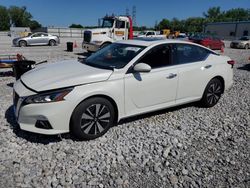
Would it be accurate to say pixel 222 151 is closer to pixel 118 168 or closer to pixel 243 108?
pixel 118 168

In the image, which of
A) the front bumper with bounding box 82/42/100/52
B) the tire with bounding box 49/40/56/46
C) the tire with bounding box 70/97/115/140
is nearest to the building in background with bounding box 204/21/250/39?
the tire with bounding box 49/40/56/46

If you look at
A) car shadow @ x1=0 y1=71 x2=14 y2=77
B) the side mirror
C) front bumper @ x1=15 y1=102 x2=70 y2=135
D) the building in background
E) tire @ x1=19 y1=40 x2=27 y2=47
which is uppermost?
the building in background

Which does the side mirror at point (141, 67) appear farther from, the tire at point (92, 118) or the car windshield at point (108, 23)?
the car windshield at point (108, 23)

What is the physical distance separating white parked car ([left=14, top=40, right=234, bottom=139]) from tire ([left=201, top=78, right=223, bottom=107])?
22mm

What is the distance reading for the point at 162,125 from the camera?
4410 mm

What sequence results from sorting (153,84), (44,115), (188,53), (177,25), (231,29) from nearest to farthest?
(44,115) → (153,84) → (188,53) → (231,29) → (177,25)

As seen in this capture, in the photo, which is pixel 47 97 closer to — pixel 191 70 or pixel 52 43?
pixel 191 70

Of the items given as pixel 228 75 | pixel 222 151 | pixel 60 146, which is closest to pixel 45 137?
pixel 60 146

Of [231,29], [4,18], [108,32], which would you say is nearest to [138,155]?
[108,32]

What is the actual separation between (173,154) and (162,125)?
3.16 ft

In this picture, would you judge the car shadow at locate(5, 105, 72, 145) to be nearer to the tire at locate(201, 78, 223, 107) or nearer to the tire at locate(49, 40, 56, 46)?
the tire at locate(201, 78, 223, 107)

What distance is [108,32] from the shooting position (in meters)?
14.9

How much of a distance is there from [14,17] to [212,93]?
115 meters

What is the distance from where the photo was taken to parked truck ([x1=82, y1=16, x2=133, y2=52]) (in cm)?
1471
